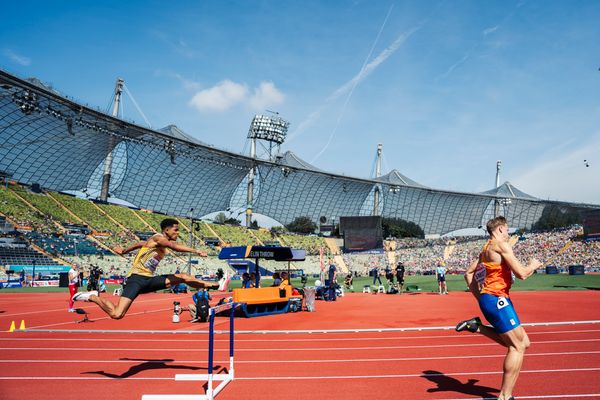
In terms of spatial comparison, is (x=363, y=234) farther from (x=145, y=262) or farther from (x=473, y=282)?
(x=473, y=282)

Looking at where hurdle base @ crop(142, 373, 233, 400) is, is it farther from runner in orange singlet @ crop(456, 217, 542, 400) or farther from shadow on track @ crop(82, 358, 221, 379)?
runner in orange singlet @ crop(456, 217, 542, 400)

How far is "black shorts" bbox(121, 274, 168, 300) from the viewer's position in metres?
6.27

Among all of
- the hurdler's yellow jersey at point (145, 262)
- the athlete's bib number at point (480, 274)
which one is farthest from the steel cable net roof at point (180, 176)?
the athlete's bib number at point (480, 274)

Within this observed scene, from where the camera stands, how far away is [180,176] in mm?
81125

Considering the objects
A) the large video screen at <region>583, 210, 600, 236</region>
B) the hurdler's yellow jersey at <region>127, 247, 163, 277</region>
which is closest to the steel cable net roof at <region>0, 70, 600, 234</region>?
the large video screen at <region>583, 210, 600, 236</region>

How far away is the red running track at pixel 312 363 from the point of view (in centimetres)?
551

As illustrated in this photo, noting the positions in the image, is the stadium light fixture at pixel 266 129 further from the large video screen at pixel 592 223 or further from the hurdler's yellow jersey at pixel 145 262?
the hurdler's yellow jersey at pixel 145 262

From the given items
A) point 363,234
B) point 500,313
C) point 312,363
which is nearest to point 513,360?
point 500,313

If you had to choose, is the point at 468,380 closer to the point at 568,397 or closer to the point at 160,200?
the point at 568,397

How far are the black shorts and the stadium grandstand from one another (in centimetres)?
2743

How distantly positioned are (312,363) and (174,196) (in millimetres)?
81840

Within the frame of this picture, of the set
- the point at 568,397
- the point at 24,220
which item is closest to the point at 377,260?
the point at 24,220

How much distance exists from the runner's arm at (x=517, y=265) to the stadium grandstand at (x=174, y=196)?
30.3 meters

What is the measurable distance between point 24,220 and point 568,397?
5779 cm
